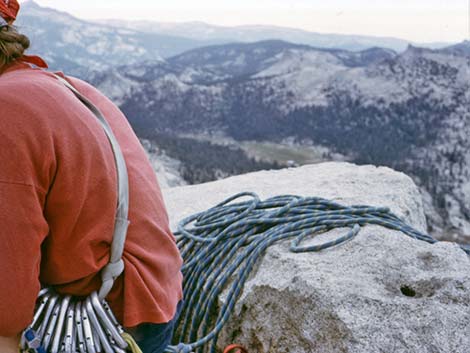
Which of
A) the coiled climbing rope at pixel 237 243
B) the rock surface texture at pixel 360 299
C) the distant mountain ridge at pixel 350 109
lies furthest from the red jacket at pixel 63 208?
the distant mountain ridge at pixel 350 109

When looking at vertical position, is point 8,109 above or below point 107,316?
above

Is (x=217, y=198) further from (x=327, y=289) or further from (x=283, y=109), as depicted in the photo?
(x=283, y=109)

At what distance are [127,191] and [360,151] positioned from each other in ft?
308

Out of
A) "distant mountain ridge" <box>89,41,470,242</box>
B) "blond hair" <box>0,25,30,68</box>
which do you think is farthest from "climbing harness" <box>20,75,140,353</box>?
"distant mountain ridge" <box>89,41,470,242</box>

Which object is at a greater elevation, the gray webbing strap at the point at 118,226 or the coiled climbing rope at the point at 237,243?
the gray webbing strap at the point at 118,226

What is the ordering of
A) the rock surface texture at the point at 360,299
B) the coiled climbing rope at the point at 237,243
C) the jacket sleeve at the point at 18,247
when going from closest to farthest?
1. the jacket sleeve at the point at 18,247
2. the rock surface texture at the point at 360,299
3. the coiled climbing rope at the point at 237,243

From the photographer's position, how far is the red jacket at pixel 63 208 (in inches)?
55.5

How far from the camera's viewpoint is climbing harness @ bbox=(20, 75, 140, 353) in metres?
1.65

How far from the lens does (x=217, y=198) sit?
18.2 feet

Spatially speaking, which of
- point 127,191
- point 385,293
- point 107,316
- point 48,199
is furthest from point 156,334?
point 385,293

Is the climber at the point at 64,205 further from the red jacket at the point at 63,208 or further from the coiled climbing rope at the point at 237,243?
the coiled climbing rope at the point at 237,243

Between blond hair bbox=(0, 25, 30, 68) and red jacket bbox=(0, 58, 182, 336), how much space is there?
0.03m

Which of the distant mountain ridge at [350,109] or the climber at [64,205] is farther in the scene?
the distant mountain ridge at [350,109]

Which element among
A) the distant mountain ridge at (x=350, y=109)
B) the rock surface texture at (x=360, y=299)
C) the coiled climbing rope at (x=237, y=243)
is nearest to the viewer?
the rock surface texture at (x=360, y=299)
